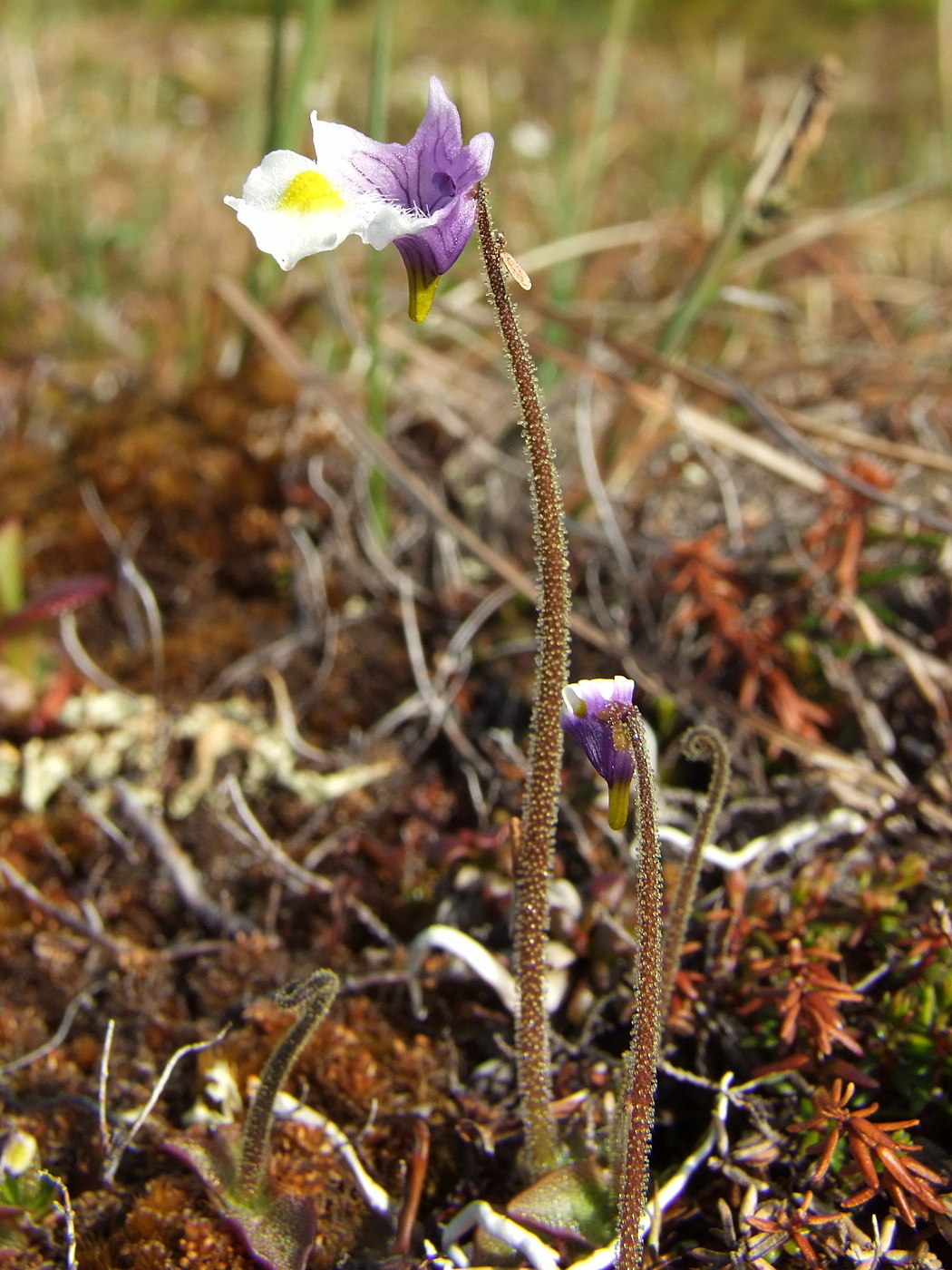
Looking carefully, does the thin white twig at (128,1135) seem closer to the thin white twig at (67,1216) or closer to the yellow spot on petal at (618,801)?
the thin white twig at (67,1216)

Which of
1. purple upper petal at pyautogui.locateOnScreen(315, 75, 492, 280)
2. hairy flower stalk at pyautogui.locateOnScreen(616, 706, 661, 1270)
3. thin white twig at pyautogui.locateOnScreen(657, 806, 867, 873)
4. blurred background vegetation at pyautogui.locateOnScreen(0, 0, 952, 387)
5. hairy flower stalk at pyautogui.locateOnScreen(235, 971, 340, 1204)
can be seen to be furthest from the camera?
blurred background vegetation at pyautogui.locateOnScreen(0, 0, 952, 387)

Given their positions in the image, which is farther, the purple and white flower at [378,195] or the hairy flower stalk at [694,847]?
the hairy flower stalk at [694,847]

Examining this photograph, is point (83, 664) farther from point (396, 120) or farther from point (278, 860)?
point (396, 120)

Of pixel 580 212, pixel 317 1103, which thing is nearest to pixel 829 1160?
pixel 317 1103

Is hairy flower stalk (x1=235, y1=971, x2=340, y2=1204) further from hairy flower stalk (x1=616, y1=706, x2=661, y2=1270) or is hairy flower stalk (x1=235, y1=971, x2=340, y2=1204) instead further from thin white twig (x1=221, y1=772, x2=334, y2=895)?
thin white twig (x1=221, y1=772, x2=334, y2=895)

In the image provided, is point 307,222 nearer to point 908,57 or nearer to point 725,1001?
point 725,1001

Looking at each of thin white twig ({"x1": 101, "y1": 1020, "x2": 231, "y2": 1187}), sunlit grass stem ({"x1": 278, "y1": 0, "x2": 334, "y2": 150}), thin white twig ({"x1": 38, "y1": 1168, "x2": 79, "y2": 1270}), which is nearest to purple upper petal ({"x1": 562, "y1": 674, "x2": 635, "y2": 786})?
thin white twig ({"x1": 101, "y1": 1020, "x2": 231, "y2": 1187})

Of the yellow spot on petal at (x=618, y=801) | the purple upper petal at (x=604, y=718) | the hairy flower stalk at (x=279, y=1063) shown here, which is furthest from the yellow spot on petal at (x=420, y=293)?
the hairy flower stalk at (x=279, y=1063)
